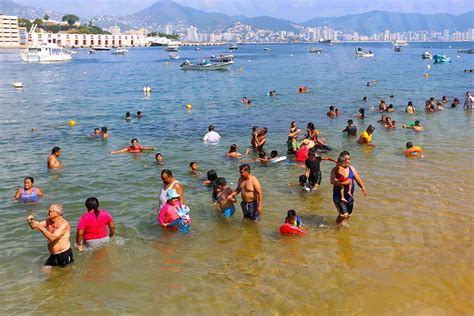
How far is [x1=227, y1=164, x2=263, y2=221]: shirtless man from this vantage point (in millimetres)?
11492

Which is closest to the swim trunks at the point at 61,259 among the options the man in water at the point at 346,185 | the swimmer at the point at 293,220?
the swimmer at the point at 293,220

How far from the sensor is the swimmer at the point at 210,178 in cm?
1393

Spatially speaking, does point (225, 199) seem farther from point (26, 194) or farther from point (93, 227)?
point (26, 194)

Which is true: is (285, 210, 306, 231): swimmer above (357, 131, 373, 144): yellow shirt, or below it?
below

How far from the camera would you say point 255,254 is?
1035cm

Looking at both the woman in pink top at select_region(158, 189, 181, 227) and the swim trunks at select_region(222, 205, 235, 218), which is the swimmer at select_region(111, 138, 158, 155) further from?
the woman in pink top at select_region(158, 189, 181, 227)

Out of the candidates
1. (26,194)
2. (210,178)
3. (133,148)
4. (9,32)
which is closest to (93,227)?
(210,178)

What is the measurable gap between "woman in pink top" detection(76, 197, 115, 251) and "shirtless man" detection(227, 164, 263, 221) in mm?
3410

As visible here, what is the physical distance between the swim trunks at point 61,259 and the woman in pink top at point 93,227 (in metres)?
0.53

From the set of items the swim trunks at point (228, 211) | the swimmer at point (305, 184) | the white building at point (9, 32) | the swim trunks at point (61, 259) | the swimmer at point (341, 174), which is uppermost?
the white building at point (9, 32)

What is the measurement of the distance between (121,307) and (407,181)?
11011 mm

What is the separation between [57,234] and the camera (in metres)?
8.98

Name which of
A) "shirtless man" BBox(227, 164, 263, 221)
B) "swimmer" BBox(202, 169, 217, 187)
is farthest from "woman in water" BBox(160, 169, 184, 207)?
"swimmer" BBox(202, 169, 217, 187)

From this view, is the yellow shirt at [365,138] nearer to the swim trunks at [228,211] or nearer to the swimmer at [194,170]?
the swimmer at [194,170]
